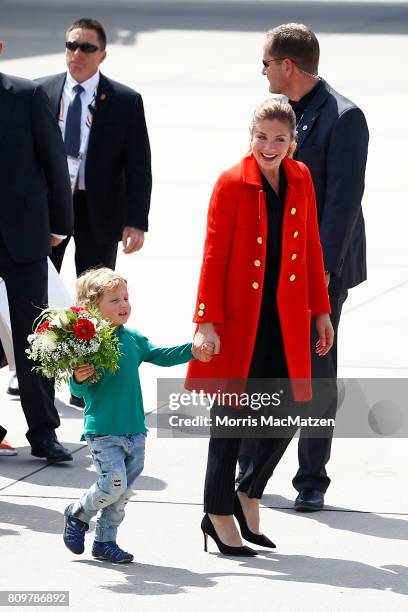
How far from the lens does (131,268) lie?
10.5 meters

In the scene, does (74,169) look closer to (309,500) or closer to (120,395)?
(309,500)

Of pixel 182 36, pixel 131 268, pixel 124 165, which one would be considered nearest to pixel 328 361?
pixel 124 165

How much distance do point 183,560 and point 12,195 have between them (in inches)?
82.9

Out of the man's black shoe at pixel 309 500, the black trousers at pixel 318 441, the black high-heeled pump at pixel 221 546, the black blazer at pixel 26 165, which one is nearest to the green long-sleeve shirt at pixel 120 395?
the black high-heeled pump at pixel 221 546

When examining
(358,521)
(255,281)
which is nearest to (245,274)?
(255,281)

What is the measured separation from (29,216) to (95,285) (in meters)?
1.49

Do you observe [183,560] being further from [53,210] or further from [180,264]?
[180,264]

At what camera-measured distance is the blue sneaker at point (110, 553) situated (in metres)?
4.93

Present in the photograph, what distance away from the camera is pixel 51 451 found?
6.26m

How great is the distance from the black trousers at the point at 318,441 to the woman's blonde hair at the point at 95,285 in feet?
3.51

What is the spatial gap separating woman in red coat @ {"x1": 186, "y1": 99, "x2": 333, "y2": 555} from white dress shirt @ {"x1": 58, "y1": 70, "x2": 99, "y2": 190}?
2.45m

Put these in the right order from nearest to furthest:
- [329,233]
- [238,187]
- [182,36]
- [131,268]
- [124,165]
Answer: [238,187], [329,233], [124,165], [131,268], [182,36]

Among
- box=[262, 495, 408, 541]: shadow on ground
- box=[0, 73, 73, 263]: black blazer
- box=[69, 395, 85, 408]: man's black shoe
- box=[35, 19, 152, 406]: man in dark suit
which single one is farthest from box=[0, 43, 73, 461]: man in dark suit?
box=[262, 495, 408, 541]: shadow on ground

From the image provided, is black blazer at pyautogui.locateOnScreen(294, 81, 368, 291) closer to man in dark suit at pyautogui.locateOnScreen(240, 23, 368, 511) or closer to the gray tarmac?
man in dark suit at pyautogui.locateOnScreen(240, 23, 368, 511)
